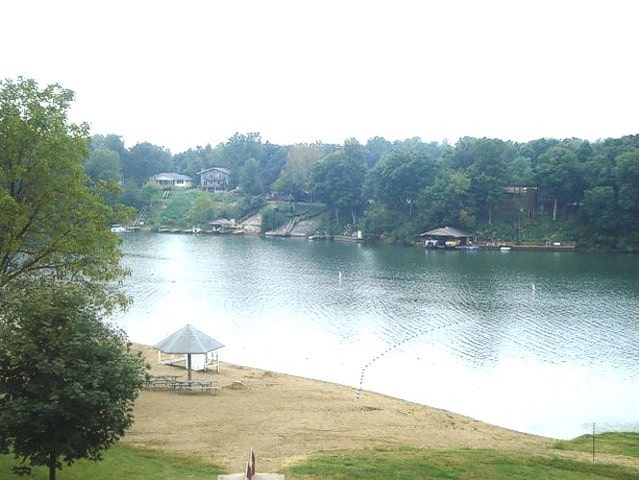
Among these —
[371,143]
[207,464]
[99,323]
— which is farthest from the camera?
[371,143]

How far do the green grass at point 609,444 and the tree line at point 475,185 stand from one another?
64.0 metres

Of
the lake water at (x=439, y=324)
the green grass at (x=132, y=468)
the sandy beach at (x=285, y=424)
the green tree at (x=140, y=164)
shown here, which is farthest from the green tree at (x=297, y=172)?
the green grass at (x=132, y=468)

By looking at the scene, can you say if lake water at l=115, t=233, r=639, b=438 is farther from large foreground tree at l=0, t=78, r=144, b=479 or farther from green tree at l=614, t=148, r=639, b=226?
large foreground tree at l=0, t=78, r=144, b=479

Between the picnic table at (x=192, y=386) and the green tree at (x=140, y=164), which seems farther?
the green tree at (x=140, y=164)

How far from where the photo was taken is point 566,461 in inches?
727

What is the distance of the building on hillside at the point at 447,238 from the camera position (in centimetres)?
9038

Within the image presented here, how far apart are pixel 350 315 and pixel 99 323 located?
3152cm

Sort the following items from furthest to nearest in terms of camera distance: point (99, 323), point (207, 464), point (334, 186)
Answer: point (334, 186)
point (207, 464)
point (99, 323)

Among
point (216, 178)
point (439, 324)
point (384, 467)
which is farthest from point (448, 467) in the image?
point (216, 178)

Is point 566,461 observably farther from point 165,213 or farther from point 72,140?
point 165,213

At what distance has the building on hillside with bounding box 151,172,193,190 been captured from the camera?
484 feet

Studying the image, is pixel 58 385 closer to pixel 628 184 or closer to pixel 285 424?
pixel 285 424

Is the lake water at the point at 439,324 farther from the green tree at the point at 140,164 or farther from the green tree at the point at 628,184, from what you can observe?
the green tree at the point at 140,164

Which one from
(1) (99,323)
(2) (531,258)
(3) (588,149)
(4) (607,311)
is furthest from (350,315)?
(3) (588,149)
